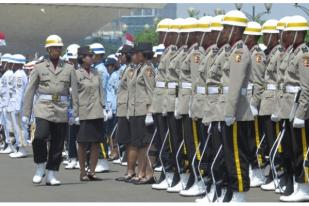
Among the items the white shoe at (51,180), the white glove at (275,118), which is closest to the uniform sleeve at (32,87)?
the white shoe at (51,180)

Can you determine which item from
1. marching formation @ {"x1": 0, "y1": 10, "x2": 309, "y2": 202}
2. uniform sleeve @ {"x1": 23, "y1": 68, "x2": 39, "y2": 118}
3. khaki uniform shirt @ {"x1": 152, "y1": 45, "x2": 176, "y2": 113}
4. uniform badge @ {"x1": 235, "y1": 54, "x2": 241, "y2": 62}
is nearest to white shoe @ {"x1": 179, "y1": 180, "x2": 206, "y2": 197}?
marching formation @ {"x1": 0, "y1": 10, "x2": 309, "y2": 202}

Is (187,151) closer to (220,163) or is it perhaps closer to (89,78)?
(220,163)

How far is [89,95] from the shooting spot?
17484 mm

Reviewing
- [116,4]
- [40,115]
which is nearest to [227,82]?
[40,115]

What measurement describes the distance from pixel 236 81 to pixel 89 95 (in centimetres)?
547

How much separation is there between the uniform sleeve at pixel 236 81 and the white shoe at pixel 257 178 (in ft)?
11.6

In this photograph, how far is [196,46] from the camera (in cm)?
1440

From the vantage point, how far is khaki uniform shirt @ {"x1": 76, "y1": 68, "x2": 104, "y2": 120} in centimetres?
1738

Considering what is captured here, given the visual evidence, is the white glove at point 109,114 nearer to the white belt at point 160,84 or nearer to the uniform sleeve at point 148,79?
the uniform sleeve at point 148,79

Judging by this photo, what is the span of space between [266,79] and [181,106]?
5.45 feet

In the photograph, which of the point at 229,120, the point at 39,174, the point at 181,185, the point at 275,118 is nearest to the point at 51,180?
the point at 39,174

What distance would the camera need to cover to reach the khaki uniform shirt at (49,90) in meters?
16.4

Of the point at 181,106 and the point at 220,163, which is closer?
the point at 220,163

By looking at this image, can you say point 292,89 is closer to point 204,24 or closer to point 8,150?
point 204,24
